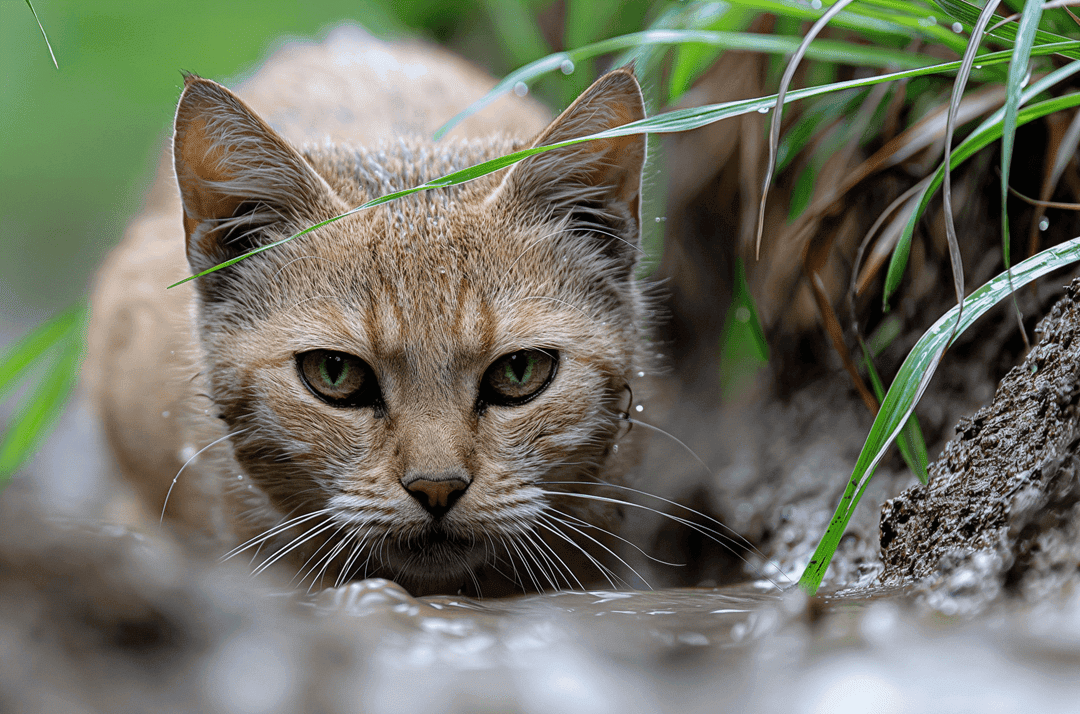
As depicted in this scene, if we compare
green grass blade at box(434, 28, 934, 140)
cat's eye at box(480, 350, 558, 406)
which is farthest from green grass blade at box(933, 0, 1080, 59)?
cat's eye at box(480, 350, 558, 406)

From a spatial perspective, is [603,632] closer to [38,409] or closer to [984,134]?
[984,134]

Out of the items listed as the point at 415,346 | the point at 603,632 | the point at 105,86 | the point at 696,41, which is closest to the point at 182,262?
the point at 415,346

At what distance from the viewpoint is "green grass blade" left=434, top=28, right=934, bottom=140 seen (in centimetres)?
158

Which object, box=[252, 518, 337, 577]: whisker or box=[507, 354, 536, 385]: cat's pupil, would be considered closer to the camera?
box=[252, 518, 337, 577]: whisker

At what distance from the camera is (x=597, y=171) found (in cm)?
166

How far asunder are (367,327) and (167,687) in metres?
0.88

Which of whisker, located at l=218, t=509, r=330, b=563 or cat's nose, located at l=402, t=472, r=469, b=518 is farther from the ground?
cat's nose, located at l=402, t=472, r=469, b=518

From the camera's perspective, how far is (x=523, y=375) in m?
1.51

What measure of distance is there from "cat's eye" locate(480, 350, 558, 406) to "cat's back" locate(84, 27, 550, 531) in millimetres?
753

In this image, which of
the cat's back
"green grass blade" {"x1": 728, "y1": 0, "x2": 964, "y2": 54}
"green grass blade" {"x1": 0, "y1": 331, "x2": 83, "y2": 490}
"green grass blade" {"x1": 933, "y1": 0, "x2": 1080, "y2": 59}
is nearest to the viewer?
"green grass blade" {"x1": 933, "y1": 0, "x2": 1080, "y2": 59}

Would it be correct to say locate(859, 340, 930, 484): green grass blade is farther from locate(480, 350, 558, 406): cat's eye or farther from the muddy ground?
locate(480, 350, 558, 406): cat's eye

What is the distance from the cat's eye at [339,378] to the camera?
4.78 ft

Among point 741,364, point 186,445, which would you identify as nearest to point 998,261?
point 741,364

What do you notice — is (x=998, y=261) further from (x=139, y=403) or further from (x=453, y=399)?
(x=139, y=403)
